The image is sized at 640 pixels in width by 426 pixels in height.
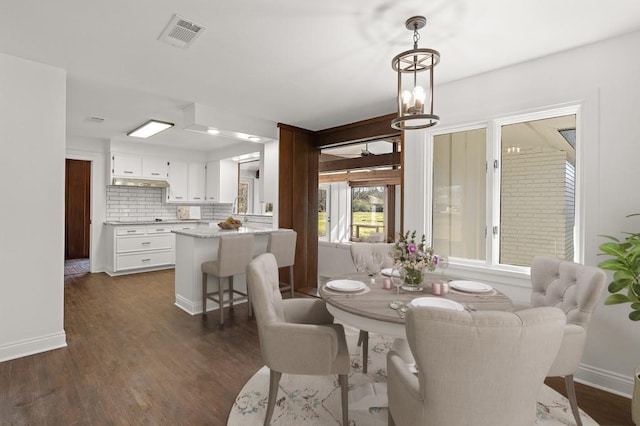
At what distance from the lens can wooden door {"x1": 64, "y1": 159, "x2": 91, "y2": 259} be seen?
764 cm

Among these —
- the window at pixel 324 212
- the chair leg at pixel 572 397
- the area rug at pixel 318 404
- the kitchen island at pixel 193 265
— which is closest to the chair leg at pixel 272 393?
the area rug at pixel 318 404

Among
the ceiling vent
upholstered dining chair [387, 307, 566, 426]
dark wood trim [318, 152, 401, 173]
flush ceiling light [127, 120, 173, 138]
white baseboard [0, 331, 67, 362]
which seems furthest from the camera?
dark wood trim [318, 152, 401, 173]

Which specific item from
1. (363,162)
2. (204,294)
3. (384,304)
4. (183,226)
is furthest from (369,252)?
(183,226)

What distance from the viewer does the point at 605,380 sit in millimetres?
2320

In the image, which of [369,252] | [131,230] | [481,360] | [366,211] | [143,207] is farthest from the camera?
[366,211]

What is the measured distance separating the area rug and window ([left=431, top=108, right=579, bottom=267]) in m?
1.19

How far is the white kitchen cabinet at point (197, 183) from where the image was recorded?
6.91 m

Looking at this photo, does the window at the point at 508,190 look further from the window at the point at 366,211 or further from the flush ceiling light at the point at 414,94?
the window at the point at 366,211

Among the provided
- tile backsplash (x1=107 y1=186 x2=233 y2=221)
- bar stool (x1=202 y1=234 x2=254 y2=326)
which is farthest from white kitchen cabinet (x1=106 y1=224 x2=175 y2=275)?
bar stool (x1=202 y1=234 x2=254 y2=326)

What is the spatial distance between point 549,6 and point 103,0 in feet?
8.85

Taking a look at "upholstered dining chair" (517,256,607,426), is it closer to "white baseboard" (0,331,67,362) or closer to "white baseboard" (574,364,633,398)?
"white baseboard" (574,364,633,398)

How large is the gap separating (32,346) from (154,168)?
4.26m

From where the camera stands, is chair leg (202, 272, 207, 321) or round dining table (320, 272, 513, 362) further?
chair leg (202, 272, 207, 321)

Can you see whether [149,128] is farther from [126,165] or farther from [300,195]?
[300,195]
